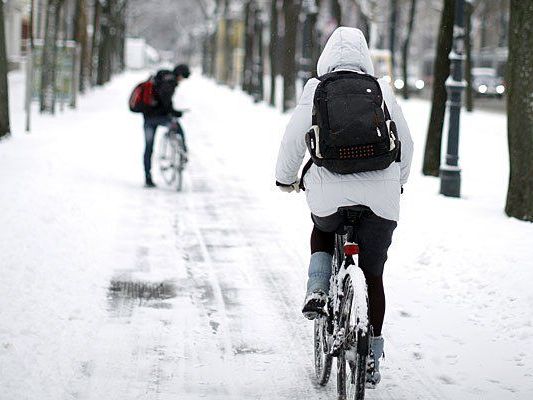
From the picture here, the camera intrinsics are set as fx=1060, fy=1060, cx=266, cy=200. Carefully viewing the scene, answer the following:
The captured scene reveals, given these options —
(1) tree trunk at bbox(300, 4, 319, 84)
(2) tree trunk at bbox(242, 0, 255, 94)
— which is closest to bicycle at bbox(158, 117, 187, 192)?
(1) tree trunk at bbox(300, 4, 319, 84)

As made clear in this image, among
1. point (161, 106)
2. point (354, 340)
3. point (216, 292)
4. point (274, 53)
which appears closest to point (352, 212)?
point (354, 340)

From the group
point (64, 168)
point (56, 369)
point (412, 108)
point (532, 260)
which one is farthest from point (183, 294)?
point (412, 108)

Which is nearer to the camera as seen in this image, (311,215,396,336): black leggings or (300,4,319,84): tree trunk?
(311,215,396,336): black leggings

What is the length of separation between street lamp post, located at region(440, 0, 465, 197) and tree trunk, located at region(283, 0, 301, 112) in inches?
747

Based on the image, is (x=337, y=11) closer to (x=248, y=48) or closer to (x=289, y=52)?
(x=289, y=52)

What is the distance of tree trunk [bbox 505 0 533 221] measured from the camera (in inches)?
398

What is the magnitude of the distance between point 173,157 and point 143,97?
99 cm

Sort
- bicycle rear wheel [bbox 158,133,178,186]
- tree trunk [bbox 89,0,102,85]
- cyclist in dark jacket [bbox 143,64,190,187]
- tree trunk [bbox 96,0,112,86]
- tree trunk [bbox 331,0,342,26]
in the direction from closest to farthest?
cyclist in dark jacket [bbox 143,64,190,187] → bicycle rear wheel [bbox 158,133,178,186] → tree trunk [bbox 331,0,342,26] → tree trunk [bbox 89,0,102,85] → tree trunk [bbox 96,0,112,86]

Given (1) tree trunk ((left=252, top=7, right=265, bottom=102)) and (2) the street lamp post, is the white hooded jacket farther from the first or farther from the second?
(1) tree trunk ((left=252, top=7, right=265, bottom=102))

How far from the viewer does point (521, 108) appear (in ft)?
33.4

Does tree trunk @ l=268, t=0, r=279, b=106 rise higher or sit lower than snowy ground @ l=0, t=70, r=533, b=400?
higher

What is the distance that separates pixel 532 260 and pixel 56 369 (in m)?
4.23

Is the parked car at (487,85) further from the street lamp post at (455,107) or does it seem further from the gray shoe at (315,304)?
the gray shoe at (315,304)

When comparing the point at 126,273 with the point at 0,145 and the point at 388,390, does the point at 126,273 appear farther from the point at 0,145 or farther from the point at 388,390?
the point at 0,145
